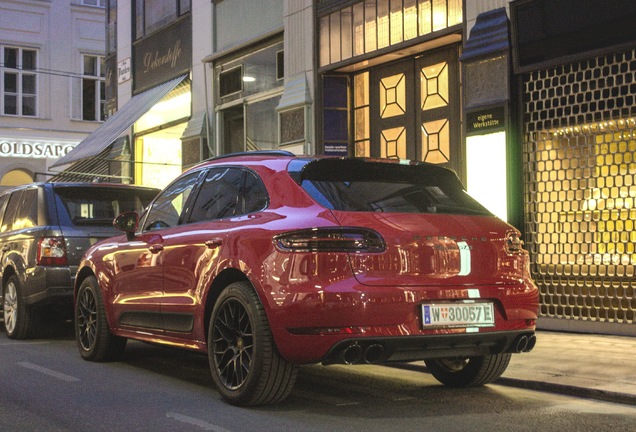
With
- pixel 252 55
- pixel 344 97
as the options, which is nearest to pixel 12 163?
pixel 252 55

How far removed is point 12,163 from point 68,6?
643cm

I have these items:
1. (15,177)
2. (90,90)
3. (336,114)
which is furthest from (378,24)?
(90,90)

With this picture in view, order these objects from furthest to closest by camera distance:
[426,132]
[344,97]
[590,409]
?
Answer: [344,97] → [426,132] → [590,409]

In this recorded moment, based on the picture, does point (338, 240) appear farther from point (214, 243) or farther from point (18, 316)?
point (18, 316)

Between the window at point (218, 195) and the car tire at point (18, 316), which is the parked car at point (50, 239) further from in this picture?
the window at point (218, 195)

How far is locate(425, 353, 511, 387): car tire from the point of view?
6.80 m

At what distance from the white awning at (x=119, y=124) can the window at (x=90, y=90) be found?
1374cm

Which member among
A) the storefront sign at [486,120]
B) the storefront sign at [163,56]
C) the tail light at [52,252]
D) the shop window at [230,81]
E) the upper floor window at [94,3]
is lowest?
the tail light at [52,252]

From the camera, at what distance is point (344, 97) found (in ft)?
50.9

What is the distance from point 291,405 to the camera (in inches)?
243

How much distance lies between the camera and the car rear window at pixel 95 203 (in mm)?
10367

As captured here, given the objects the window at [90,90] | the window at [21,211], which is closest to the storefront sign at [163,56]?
the window at [21,211]

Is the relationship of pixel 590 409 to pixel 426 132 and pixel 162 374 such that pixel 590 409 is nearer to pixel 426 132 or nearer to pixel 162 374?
pixel 162 374

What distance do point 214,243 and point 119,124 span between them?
47.8ft
